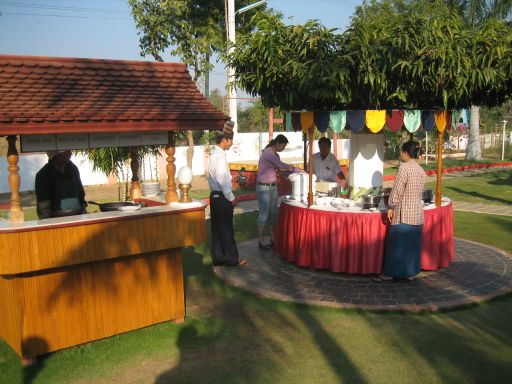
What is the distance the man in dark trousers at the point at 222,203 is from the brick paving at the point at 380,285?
20 centimetres

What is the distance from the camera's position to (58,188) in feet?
20.2

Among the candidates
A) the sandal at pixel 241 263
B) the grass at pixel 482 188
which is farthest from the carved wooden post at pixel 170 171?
the grass at pixel 482 188

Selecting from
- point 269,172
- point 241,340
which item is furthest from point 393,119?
point 241,340

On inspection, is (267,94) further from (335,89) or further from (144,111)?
(144,111)

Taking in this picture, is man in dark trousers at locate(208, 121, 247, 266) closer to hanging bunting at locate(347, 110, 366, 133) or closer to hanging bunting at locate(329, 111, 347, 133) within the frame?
hanging bunting at locate(329, 111, 347, 133)

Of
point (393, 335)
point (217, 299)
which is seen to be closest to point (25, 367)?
point (217, 299)

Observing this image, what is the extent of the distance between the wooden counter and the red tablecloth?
2.08 meters

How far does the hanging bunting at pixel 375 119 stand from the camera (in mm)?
6980

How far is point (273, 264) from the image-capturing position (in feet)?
25.7

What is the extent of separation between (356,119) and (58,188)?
3.91 metres

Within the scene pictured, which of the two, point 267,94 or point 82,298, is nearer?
point 82,298

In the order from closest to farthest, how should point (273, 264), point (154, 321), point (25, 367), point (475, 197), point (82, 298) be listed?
1. point (25, 367)
2. point (82, 298)
3. point (154, 321)
4. point (273, 264)
5. point (475, 197)

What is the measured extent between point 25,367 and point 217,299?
236cm

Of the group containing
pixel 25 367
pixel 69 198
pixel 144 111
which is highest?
pixel 144 111
